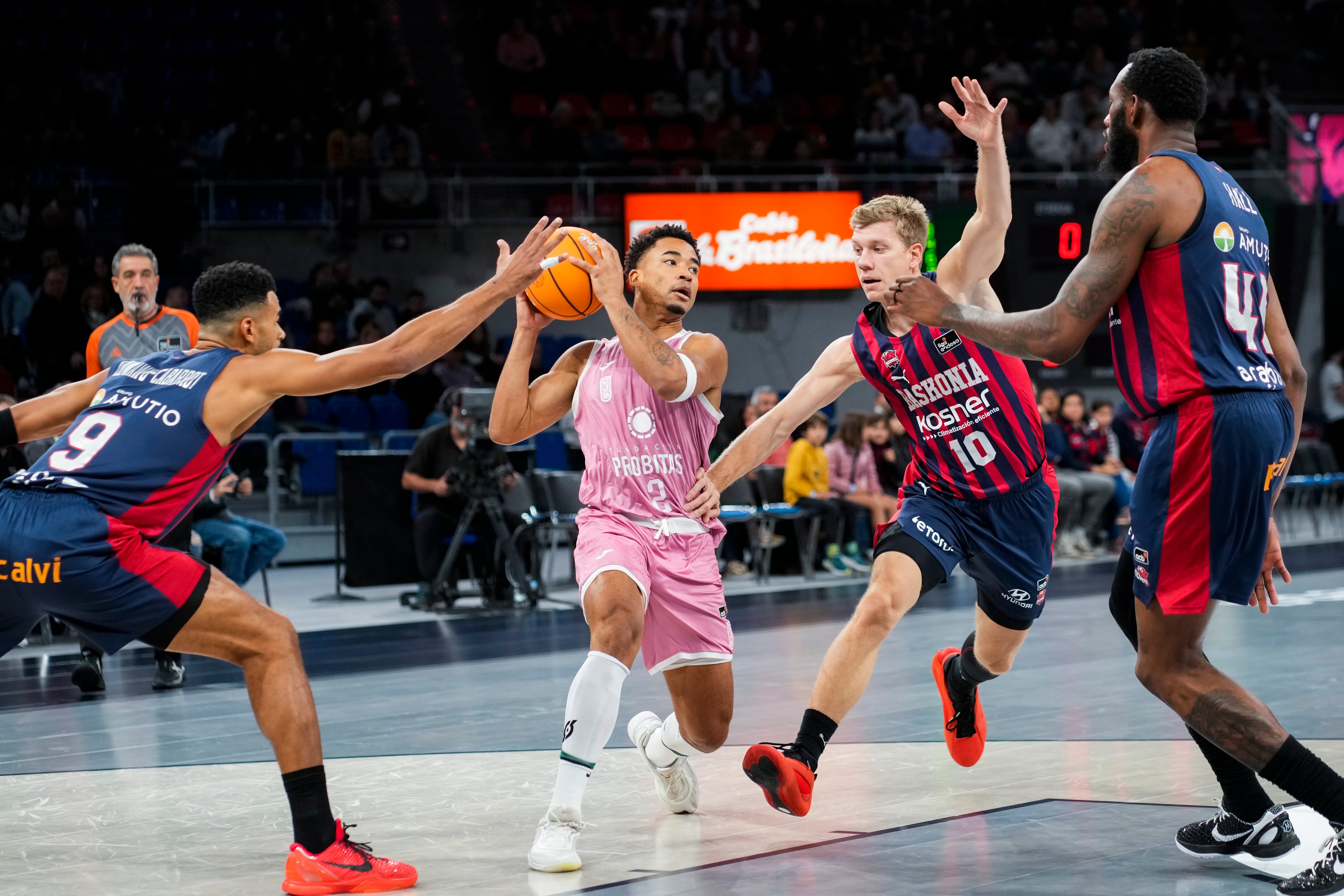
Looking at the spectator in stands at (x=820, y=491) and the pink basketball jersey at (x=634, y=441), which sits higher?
the pink basketball jersey at (x=634, y=441)

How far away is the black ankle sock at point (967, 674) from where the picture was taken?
15.7ft

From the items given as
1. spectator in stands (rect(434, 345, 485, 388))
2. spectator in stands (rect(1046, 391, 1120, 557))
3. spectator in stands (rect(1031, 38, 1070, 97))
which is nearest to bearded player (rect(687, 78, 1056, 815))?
spectator in stands (rect(1046, 391, 1120, 557))

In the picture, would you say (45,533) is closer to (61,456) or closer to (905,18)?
(61,456)

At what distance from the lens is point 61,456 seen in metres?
3.79

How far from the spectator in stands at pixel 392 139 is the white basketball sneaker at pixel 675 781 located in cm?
1248

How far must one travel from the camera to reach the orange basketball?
455cm

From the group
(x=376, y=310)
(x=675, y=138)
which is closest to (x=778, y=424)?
(x=376, y=310)

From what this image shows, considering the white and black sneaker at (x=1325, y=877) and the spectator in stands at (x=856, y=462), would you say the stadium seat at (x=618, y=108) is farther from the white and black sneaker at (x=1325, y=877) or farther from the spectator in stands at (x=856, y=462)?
the white and black sneaker at (x=1325, y=877)

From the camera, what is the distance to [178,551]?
3814mm

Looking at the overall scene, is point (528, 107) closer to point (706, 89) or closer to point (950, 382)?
point (706, 89)

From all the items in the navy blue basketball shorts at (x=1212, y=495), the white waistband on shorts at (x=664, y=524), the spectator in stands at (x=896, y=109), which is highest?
the spectator in stands at (x=896, y=109)

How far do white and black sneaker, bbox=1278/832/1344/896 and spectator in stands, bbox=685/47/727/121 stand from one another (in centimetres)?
1533

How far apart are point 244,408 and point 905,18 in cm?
1736

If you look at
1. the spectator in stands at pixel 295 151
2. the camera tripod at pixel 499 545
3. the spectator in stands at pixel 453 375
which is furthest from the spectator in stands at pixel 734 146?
the camera tripod at pixel 499 545
